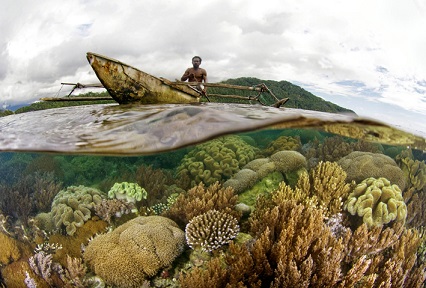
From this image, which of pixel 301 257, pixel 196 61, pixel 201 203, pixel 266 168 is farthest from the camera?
pixel 196 61

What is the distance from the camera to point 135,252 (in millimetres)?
4184

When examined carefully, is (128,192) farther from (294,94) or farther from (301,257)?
(294,94)

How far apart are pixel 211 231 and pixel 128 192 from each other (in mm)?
1826

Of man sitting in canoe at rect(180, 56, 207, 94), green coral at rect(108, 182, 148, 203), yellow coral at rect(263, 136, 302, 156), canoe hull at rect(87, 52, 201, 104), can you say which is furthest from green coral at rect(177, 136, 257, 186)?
man sitting in canoe at rect(180, 56, 207, 94)

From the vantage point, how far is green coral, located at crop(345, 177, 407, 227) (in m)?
4.43

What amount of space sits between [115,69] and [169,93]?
1.44 m

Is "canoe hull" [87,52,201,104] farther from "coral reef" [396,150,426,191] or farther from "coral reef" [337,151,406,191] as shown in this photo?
"coral reef" [396,150,426,191]

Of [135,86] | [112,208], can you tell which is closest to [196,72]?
[135,86]

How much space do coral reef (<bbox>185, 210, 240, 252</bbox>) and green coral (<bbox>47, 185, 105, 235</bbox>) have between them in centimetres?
200

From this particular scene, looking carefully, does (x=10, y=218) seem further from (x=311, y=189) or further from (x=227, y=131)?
(x=311, y=189)

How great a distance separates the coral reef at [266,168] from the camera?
478 centimetres

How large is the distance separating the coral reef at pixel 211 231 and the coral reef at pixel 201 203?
0.16 metres

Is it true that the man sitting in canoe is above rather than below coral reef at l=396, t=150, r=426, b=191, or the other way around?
above

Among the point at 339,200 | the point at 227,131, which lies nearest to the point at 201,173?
the point at 227,131
